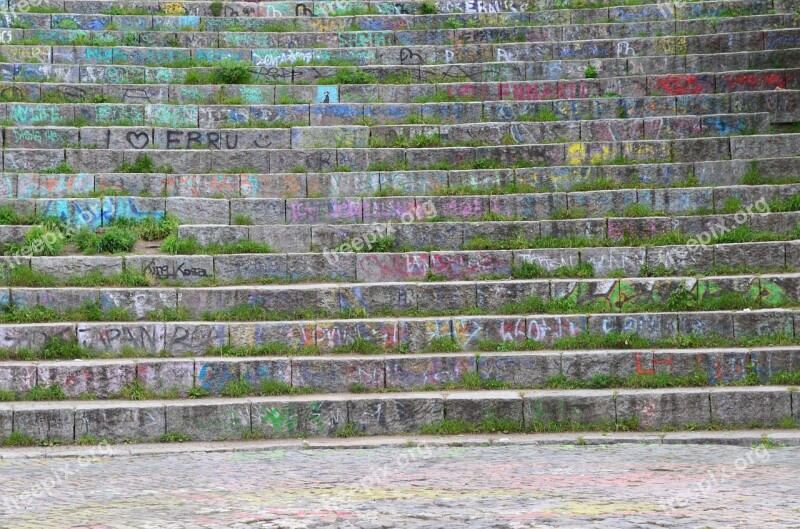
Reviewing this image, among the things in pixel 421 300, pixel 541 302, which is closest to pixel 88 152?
pixel 421 300

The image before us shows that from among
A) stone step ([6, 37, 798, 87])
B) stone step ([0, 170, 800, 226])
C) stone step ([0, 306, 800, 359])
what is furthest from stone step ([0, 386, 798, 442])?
stone step ([6, 37, 798, 87])

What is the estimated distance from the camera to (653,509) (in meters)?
7.57

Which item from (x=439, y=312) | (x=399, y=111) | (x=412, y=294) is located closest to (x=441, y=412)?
(x=439, y=312)

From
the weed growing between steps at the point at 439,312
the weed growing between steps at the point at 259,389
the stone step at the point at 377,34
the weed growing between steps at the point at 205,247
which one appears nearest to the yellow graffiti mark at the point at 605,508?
the weed growing between steps at the point at 259,389

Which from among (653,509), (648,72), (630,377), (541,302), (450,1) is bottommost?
(653,509)

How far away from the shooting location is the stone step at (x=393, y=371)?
36.3ft

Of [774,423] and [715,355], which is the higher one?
[715,355]

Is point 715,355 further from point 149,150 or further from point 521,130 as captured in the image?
point 149,150

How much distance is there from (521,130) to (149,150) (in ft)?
19.9

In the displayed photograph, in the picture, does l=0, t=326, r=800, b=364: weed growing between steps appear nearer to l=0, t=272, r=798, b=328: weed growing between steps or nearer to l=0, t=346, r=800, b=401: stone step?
l=0, t=346, r=800, b=401: stone step

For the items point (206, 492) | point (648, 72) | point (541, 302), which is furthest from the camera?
point (648, 72)

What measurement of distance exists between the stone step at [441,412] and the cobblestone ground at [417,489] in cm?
55

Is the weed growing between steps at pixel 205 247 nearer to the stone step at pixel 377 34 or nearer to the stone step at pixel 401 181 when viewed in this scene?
the stone step at pixel 401 181

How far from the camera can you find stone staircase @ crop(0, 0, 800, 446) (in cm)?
1105
